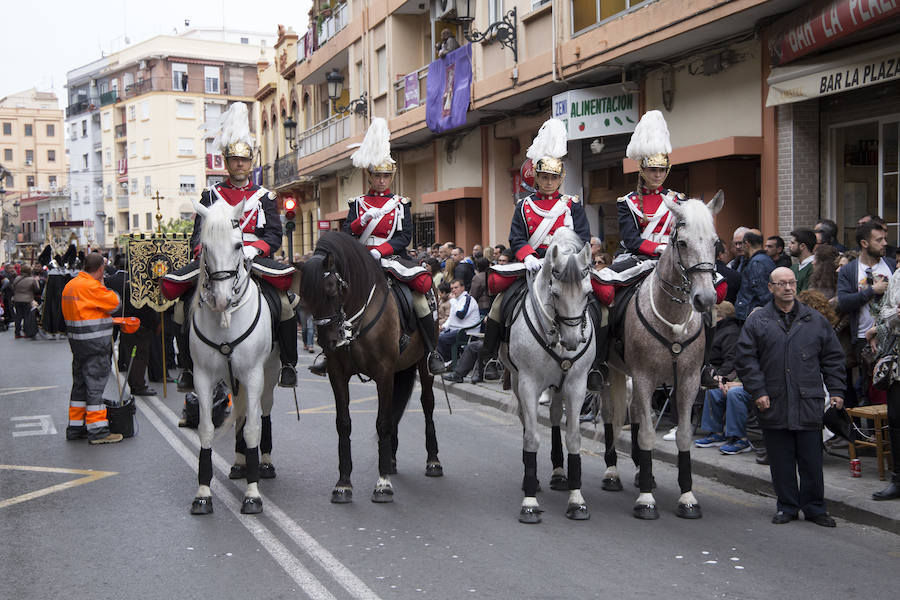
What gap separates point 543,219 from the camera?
302 inches

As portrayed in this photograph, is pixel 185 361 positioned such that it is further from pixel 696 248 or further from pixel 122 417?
pixel 696 248

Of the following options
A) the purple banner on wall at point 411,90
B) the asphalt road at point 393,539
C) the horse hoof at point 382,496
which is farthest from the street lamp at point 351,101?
the horse hoof at point 382,496

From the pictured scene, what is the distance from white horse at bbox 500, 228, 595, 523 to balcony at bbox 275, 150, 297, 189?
107 ft

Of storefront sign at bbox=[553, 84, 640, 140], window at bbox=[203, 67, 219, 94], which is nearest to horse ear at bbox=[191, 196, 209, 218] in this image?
storefront sign at bbox=[553, 84, 640, 140]

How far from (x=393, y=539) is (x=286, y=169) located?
35.2 metres

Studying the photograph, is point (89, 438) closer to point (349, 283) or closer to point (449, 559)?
point (349, 283)

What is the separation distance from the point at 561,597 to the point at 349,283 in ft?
10.2

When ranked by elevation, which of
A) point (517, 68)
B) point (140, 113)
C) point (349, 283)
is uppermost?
point (140, 113)

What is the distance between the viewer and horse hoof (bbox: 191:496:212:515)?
7.14 m

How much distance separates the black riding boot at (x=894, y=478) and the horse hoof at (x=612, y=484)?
1968mm

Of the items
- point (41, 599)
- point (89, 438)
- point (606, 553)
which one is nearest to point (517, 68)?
point (89, 438)

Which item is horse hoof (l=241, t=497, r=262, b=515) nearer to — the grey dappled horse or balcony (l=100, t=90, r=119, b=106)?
the grey dappled horse

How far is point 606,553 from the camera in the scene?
6.19 m

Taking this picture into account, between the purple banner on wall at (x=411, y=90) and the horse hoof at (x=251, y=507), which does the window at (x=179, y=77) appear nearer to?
the purple banner on wall at (x=411, y=90)
